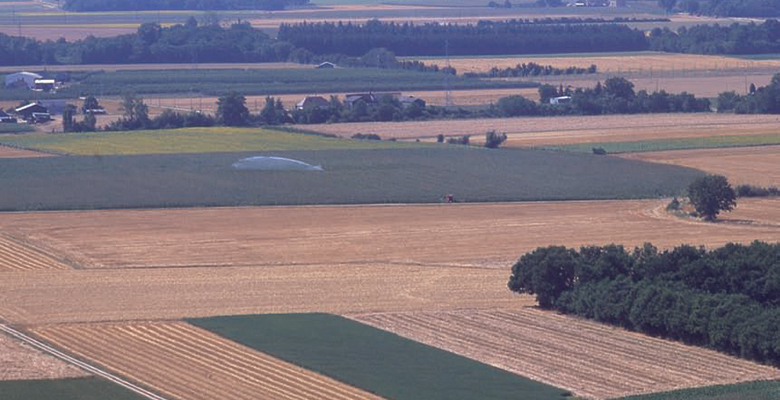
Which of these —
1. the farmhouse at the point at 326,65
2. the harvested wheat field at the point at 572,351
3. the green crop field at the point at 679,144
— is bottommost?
the farmhouse at the point at 326,65

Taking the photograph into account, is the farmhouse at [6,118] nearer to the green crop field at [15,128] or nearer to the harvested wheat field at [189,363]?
the green crop field at [15,128]

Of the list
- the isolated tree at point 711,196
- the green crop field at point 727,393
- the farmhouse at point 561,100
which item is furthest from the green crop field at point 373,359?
the farmhouse at point 561,100

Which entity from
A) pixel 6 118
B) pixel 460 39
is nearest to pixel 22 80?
pixel 6 118

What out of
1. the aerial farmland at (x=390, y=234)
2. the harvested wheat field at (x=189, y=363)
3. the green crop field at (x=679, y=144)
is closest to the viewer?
the harvested wheat field at (x=189, y=363)

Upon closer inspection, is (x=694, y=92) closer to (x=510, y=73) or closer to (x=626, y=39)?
(x=510, y=73)

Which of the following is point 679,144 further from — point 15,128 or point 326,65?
point 326,65

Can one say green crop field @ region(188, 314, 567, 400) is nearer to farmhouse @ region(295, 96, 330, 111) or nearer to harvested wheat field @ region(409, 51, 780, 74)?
farmhouse @ region(295, 96, 330, 111)
